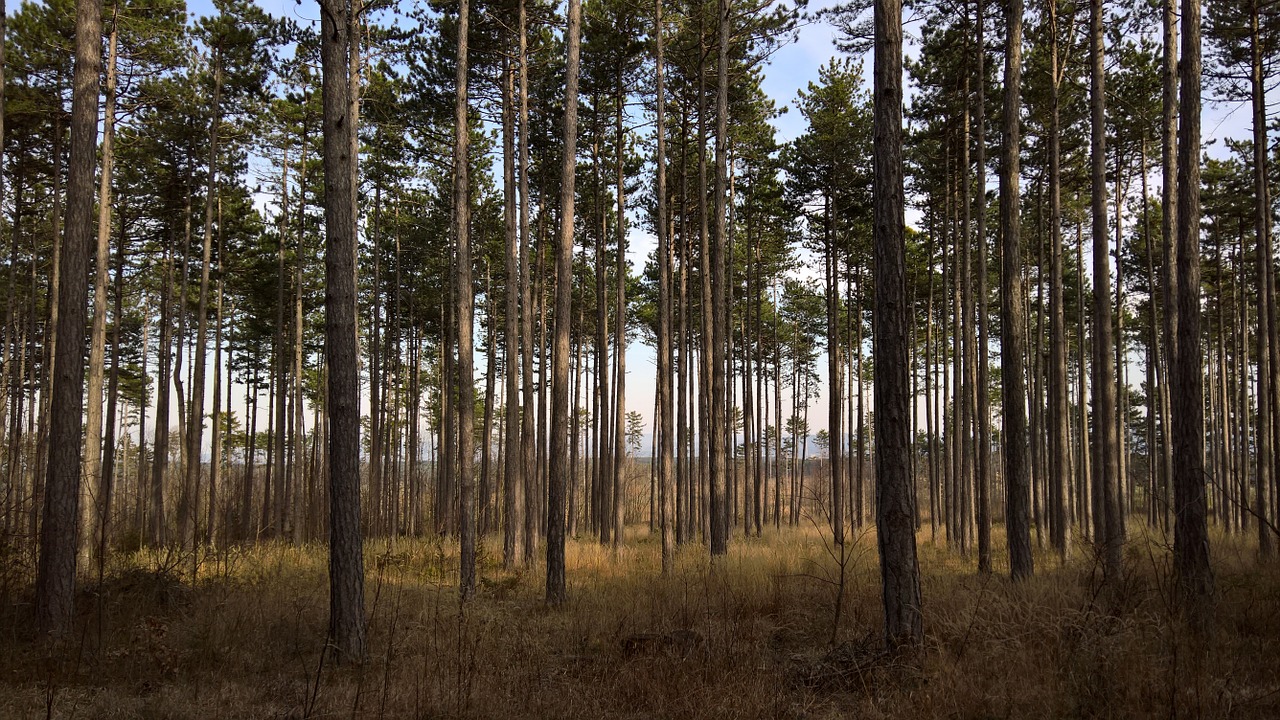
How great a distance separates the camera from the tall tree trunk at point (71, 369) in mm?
6840

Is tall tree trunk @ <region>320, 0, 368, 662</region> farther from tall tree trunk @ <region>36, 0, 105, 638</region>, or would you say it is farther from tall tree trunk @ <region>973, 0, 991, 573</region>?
tall tree trunk @ <region>973, 0, 991, 573</region>

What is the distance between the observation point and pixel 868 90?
1972 cm

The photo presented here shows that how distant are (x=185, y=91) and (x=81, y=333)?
10.3 meters

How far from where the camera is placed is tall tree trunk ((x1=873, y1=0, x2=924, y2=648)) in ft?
17.9

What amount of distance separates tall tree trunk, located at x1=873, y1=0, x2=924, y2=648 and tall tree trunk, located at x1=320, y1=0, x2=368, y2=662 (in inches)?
183

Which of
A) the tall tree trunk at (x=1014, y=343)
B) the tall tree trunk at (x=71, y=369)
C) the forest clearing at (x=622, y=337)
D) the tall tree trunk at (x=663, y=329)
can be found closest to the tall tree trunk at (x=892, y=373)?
the forest clearing at (x=622, y=337)

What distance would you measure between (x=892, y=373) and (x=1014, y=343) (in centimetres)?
488

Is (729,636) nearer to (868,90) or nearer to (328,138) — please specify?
(328,138)

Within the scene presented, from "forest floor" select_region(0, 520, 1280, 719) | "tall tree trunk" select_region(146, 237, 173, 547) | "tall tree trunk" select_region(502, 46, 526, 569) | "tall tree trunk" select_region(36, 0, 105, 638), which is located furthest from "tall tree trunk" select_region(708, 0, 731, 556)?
"tall tree trunk" select_region(146, 237, 173, 547)

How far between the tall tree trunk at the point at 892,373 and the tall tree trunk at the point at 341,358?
4.64 meters

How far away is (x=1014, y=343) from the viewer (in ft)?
30.5

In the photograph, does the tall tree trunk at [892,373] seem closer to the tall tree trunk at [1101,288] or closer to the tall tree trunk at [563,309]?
the tall tree trunk at [563,309]

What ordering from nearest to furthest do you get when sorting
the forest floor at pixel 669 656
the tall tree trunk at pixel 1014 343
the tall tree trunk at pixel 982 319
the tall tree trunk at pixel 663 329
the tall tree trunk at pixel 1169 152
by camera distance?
the forest floor at pixel 669 656 < the tall tree trunk at pixel 1169 152 < the tall tree trunk at pixel 1014 343 < the tall tree trunk at pixel 982 319 < the tall tree trunk at pixel 663 329

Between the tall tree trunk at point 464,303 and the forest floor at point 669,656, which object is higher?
the tall tree trunk at point 464,303
